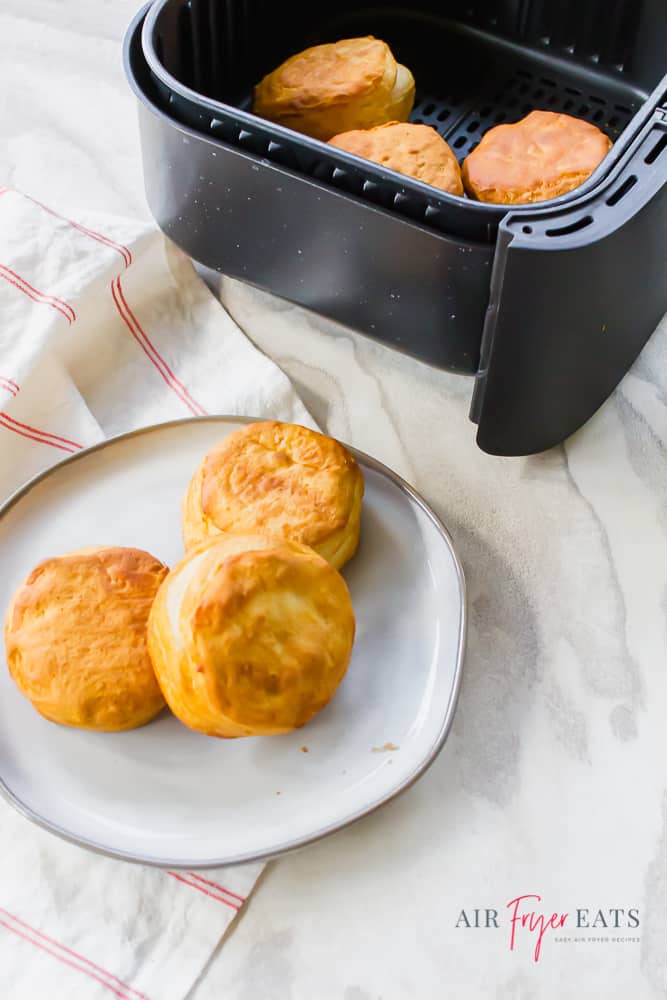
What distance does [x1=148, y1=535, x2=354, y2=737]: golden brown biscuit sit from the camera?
0.67 meters

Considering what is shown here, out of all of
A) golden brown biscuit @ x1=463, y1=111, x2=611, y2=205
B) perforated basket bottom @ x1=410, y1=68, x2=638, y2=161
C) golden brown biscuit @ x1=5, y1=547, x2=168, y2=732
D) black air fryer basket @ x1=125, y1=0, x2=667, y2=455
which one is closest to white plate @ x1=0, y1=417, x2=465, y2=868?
golden brown biscuit @ x1=5, y1=547, x2=168, y2=732

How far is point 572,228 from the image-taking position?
2.42ft

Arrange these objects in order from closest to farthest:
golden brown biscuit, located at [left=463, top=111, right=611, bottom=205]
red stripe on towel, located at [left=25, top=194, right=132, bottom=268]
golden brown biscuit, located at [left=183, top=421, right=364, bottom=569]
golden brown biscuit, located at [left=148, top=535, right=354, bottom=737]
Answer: golden brown biscuit, located at [left=148, top=535, right=354, bottom=737] → golden brown biscuit, located at [left=183, top=421, right=364, bottom=569] → golden brown biscuit, located at [left=463, top=111, right=611, bottom=205] → red stripe on towel, located at [left=25, top=194, right=132, bottom=268]

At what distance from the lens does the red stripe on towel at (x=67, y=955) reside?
68 cm

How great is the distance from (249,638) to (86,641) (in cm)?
12

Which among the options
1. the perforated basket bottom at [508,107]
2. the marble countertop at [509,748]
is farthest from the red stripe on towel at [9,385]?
the perforated basket bottom at [508,107]

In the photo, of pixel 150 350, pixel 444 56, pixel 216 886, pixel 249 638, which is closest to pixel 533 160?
pixel 444 56

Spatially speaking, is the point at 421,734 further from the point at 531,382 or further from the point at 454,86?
the point at 454,86

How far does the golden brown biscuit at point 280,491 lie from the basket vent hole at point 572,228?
0.22 m

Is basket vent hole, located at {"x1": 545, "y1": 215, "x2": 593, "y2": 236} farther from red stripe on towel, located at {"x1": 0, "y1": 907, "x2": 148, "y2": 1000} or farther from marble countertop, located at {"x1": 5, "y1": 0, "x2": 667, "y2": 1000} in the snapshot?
red stripe on towel, located at {"x1": 0, "y1": 907, "x2": 148, "y2": 1000}

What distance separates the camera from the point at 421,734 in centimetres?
73

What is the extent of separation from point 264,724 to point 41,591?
0.18m

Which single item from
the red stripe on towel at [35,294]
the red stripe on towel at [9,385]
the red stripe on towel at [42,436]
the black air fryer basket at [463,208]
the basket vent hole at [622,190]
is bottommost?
the red stripe on towel at [42,436]

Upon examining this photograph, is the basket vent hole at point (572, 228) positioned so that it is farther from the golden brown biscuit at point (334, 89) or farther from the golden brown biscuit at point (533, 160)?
the golden brown biscuit at point (334, 89)
